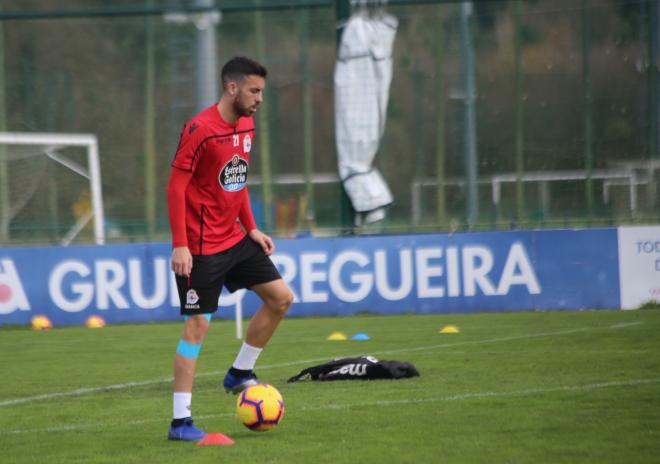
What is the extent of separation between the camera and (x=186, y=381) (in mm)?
7332

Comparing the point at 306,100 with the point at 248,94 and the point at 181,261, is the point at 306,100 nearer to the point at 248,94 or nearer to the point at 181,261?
the point at 248,94

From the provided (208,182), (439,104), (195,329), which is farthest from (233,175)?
(439,104)

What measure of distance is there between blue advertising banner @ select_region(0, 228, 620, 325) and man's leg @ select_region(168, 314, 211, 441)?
30.8 feet

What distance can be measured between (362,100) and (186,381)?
11822 mm

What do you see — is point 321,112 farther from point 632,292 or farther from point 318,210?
point 632,292

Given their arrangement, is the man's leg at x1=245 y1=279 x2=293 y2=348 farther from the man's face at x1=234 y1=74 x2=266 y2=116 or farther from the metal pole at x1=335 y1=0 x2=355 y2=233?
the metal pole at x1=335 y1=0 x2=355 y2=233

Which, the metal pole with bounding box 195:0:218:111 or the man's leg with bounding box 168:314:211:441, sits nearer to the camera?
the man's leg with bounding box 168:314:211:441

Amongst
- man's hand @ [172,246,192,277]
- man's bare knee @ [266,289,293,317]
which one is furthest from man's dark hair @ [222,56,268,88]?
man's bare knee @ [266,289,293,317]

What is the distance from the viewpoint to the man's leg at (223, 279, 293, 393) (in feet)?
28.0

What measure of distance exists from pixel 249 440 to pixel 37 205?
40.5 ft

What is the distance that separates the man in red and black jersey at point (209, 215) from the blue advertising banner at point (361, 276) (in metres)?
8.79

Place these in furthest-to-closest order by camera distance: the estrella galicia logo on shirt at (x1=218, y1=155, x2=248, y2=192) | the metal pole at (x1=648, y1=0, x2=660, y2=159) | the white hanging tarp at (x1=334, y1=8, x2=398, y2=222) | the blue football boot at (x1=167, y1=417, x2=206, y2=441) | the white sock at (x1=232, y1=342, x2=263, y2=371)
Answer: the white hanging tarp at (x1=334, y1=8, x2=398, y2=222) → the metal pole at (x1=648, y1=0, x2=660, y2=159) → the white sock at (x1=232, y1=342, x2=263, y2=371) → the estrella galicia logo on shirt at (x1=218, y1=155, x2=248, y2=192) → the blue football boot at (x1=167, y1=417, x2=206, y2=441)

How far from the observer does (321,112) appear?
19094 mm

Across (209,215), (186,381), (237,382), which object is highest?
(209,215)
